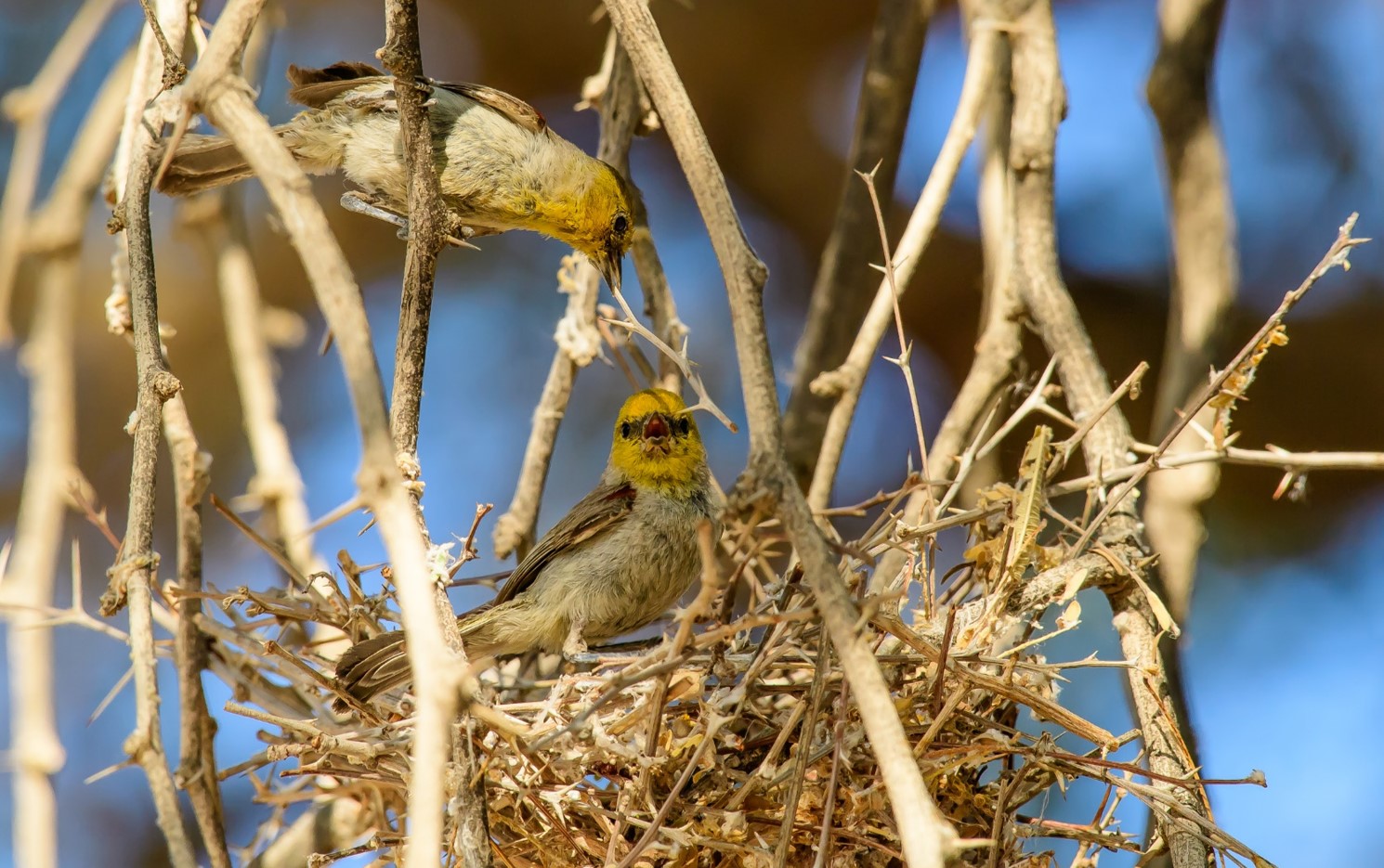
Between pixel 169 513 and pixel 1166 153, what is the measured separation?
3.99m

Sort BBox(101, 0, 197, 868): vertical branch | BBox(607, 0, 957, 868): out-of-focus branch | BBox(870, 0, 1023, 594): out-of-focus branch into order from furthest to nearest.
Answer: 1. BBox(870, 0, 1023, 594): out-of-focus branch
2. BBox(101, 0, 197, 868): vertical branch
3. BBox(607, 0, 957, 868): out-of-focus branch

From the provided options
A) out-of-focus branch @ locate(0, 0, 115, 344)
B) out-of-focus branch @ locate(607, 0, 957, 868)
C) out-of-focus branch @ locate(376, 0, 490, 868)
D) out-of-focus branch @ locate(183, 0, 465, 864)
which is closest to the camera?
out-of-focus branch @ locate(183, 0, 465, 864)

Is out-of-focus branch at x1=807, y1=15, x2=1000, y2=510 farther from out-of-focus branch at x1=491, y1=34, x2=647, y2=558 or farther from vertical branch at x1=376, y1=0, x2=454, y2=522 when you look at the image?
vertical branch at x1=376, y1=0, x2=454, y2=522

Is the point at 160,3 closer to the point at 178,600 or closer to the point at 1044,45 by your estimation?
the point at 178,600

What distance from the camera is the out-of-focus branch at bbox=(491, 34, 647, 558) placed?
3.79 m

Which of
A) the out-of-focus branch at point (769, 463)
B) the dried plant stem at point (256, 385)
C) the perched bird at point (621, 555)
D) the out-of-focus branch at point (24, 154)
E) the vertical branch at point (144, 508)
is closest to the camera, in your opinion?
the out-of-focus branch at point (769, 463)

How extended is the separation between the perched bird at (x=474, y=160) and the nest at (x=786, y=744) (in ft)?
4.51

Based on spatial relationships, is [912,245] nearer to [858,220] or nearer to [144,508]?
[858,220]

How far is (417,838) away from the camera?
104cm

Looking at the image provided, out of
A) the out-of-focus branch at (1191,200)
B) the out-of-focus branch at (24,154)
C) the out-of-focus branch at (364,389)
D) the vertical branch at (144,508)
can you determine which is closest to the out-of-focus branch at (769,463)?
the out-of-focus branch at (364,389)

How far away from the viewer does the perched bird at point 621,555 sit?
354 cm

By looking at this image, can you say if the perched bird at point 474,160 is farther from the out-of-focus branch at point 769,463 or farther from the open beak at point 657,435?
the out-of-focus branch at point 769,463

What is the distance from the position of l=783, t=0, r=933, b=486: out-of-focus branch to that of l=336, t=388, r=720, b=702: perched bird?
0.42 meters

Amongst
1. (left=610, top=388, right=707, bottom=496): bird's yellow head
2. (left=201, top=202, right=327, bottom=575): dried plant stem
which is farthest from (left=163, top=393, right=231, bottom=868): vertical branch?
(left=610, top=388, right=707, bottom=496): bird's yellow head
